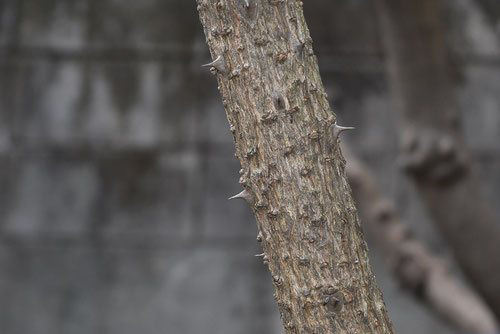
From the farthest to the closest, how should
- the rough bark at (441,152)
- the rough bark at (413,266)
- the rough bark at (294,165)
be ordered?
the rough bark at (413,266) → the rough bark at (441,152) → the rough bark at (294,165)

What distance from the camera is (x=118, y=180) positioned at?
4.82 meters

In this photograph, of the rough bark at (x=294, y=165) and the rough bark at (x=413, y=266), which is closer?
the rough bark at (x=294, y=165)

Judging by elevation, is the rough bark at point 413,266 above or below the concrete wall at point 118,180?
below

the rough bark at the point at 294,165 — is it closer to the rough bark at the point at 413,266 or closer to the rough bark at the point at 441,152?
the rough bark at the point at 441,152

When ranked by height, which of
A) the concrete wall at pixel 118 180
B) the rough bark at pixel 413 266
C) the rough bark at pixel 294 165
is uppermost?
the concrete wall at pixel 118 180

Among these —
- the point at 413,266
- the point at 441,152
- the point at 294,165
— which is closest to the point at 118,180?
the point at 413,266

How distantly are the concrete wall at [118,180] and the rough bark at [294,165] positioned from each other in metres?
3.39

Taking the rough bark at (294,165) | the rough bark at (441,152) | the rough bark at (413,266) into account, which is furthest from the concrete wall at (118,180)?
the rough bark at (294,165)

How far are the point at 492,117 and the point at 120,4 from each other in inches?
82.0

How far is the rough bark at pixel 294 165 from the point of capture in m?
1.39

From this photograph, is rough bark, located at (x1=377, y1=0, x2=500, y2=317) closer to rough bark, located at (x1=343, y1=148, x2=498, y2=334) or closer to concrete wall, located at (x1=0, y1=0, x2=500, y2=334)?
rough bark, located at (x1=343, y1=148, x2=498, y2=334)

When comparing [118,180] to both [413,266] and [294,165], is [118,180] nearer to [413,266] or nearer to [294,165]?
[413,266]

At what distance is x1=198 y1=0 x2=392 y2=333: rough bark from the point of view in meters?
1.39

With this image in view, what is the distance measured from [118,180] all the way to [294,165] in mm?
3509
